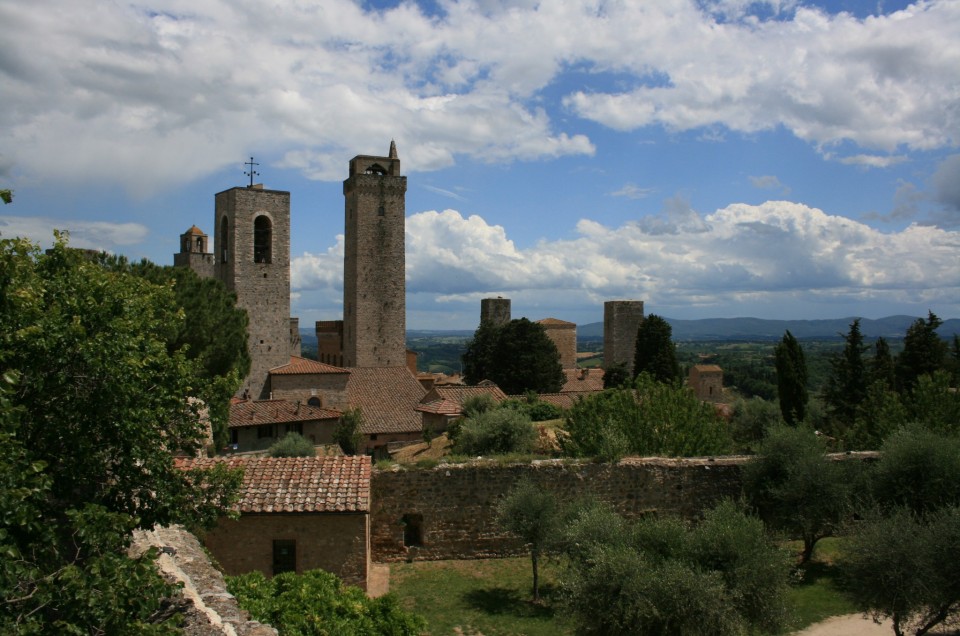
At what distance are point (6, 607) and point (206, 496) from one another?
2.39m

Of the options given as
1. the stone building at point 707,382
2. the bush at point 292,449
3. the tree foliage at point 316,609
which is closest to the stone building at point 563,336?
the stone building at point 707,382

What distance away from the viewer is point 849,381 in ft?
128

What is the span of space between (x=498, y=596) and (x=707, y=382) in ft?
172

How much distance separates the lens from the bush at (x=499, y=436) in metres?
23.0

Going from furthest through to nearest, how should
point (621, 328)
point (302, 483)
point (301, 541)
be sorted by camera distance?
1. point (621, 328)
2. point (302, 483)
3. point (301, 541)

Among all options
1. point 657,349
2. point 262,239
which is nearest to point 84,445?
point 262,239

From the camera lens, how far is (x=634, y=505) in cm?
1564

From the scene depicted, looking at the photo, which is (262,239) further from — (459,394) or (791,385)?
(791,385)

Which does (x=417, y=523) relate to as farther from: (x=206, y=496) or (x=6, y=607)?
(x=6, y=607)

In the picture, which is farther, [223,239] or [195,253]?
[195,253]

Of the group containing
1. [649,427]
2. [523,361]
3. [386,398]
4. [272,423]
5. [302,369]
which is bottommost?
[272,423]

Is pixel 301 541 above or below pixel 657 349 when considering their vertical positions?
below

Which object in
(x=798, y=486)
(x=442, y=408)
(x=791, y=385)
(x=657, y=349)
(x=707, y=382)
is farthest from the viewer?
(x=707, y=382)

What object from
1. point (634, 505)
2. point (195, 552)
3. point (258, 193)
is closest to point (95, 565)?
point (195, 552)
